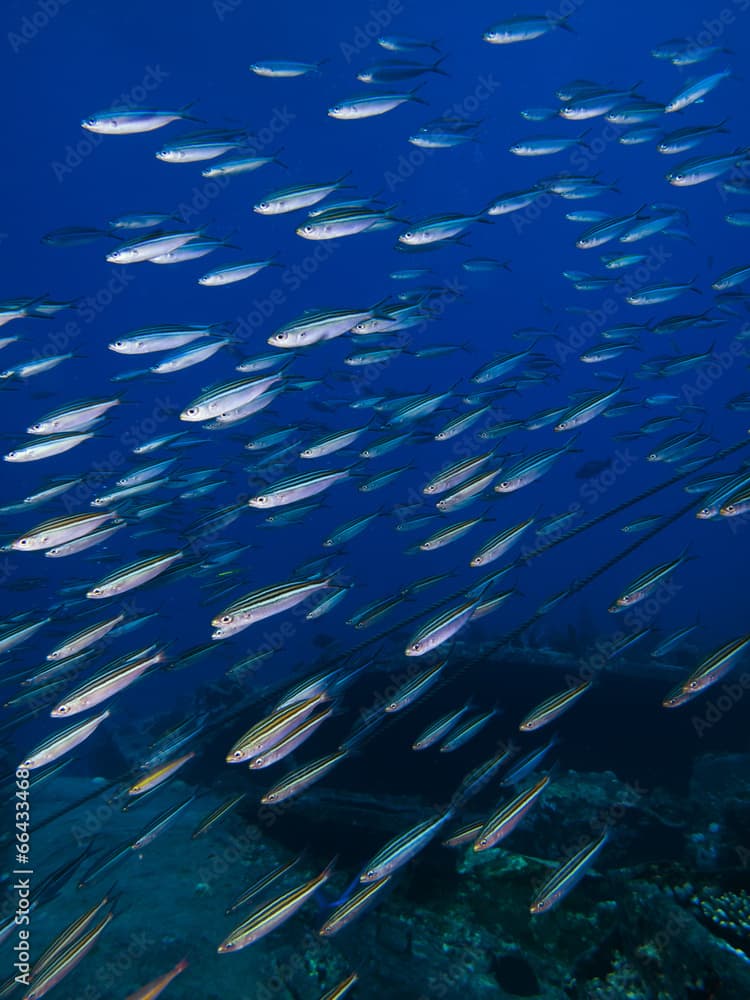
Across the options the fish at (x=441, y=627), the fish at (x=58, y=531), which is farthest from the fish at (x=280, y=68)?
the fish at (x=441, y=627)

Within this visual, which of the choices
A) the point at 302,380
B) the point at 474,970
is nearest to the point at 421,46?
the point at 302,380

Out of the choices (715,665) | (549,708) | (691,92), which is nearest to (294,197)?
(691,92)

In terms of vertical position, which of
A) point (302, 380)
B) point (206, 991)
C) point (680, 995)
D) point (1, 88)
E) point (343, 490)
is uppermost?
point (1, 88)

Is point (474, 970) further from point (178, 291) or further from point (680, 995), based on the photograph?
point (178, 291)

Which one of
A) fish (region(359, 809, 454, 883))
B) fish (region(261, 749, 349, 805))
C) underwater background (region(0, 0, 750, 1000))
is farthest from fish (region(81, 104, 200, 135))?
fish (region(359, 809, 454, 883))

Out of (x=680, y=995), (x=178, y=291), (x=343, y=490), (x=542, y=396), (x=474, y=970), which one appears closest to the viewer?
(x=680, y=995)

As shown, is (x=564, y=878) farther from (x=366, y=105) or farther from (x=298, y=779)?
(x=366, y=105)

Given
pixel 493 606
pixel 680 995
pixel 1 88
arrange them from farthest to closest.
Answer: pixel 1 88
pixel 493 606
pixel 680 995

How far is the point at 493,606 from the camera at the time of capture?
222 inches

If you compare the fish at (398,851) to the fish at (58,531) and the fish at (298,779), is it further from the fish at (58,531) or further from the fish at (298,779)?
the fish at (58,531)

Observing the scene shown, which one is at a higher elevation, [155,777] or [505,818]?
[155,777]

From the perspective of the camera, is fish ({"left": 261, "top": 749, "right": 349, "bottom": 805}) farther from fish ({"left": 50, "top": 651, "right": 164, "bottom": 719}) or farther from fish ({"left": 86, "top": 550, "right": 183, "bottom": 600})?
fish ({"left": 86, "top": 550, "right": 183, "bottom": 600})

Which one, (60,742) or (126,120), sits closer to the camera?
(60,742)

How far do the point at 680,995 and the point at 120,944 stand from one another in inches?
182
